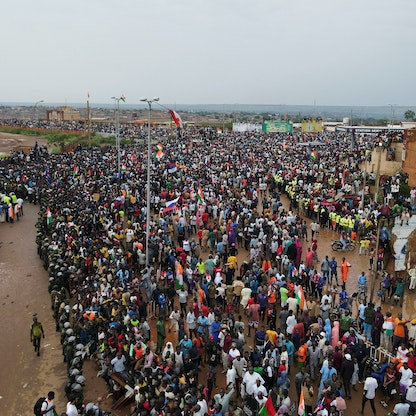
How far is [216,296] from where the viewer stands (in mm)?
12039

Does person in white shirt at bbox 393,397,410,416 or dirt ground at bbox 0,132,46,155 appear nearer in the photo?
person in white shirt at bbox 393,397,410,416

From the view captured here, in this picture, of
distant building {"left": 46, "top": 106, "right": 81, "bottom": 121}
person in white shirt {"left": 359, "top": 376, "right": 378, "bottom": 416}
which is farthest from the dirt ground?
person in white shirt {"left": 359, "top": 376, "right": 378, "bottom": 416}

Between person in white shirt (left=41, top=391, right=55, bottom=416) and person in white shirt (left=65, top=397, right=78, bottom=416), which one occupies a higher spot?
person in white shirt (left=65, top=397, right=78, bottom=416)

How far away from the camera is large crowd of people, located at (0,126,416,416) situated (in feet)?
27.5

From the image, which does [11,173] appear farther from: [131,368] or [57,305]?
[131,368]

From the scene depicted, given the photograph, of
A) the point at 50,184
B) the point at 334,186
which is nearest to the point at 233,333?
the point at 334,186

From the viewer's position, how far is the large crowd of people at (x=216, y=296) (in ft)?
27.5

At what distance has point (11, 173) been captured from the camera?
27344mm

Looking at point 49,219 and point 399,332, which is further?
point 49,219

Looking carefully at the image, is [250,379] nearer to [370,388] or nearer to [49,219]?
[370,388]

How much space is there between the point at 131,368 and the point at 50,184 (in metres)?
18.2

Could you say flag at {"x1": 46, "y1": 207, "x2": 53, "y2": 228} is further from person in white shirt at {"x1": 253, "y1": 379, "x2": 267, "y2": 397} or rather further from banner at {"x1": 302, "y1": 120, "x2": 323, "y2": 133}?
banner at {"x1": 302, "y1": 120, "x2": 323, "y2": 133}

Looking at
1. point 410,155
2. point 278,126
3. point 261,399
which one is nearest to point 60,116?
Result: point 278,126

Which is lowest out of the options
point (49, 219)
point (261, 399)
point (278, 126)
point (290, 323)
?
point (261, 399)
